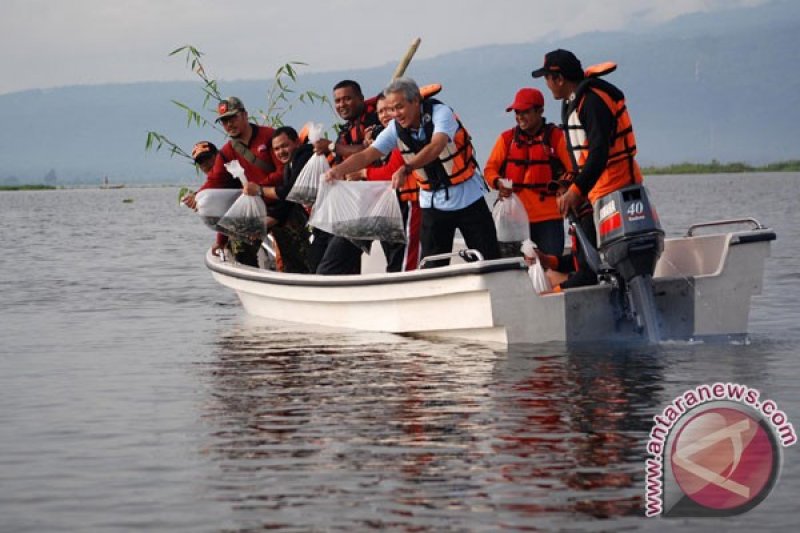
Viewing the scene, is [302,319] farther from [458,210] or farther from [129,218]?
[129,218]

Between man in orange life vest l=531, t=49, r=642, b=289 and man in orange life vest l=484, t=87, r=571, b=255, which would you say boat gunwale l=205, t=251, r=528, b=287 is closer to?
man in orange life vest l=531, t=49, r=642, b=289

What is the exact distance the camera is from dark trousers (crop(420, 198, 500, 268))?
11672mm

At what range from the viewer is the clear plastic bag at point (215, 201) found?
13.9 metres

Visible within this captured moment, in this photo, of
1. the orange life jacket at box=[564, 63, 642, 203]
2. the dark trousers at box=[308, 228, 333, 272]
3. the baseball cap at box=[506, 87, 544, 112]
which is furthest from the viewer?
the dark trousers at box=[308, 228, 333, 272]

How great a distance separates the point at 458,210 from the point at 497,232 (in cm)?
52

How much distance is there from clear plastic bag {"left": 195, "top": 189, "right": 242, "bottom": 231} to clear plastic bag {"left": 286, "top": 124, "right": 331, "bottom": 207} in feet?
3.85

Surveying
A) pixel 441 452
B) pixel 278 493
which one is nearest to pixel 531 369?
pixel 441 452

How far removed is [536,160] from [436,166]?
91 centimetres

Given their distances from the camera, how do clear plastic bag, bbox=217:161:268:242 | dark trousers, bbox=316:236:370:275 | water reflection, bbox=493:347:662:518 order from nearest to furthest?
1. water reflection, bbox=493:347:662:518
2. dark trousers, bbox=316:236:370:275
3. clear plastic bag, bbox=217:161:268:242

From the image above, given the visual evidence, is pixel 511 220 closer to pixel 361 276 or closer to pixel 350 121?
pixel 361 276

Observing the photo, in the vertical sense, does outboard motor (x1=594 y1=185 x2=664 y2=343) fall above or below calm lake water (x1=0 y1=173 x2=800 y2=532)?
above

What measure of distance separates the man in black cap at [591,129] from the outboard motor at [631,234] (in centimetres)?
15

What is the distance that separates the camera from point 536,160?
1211cm

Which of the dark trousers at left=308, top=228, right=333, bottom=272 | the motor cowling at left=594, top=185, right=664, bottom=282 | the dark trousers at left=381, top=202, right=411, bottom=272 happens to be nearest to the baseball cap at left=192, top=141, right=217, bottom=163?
the dark trousers at left=308, top=228, right=333, bottom=272
